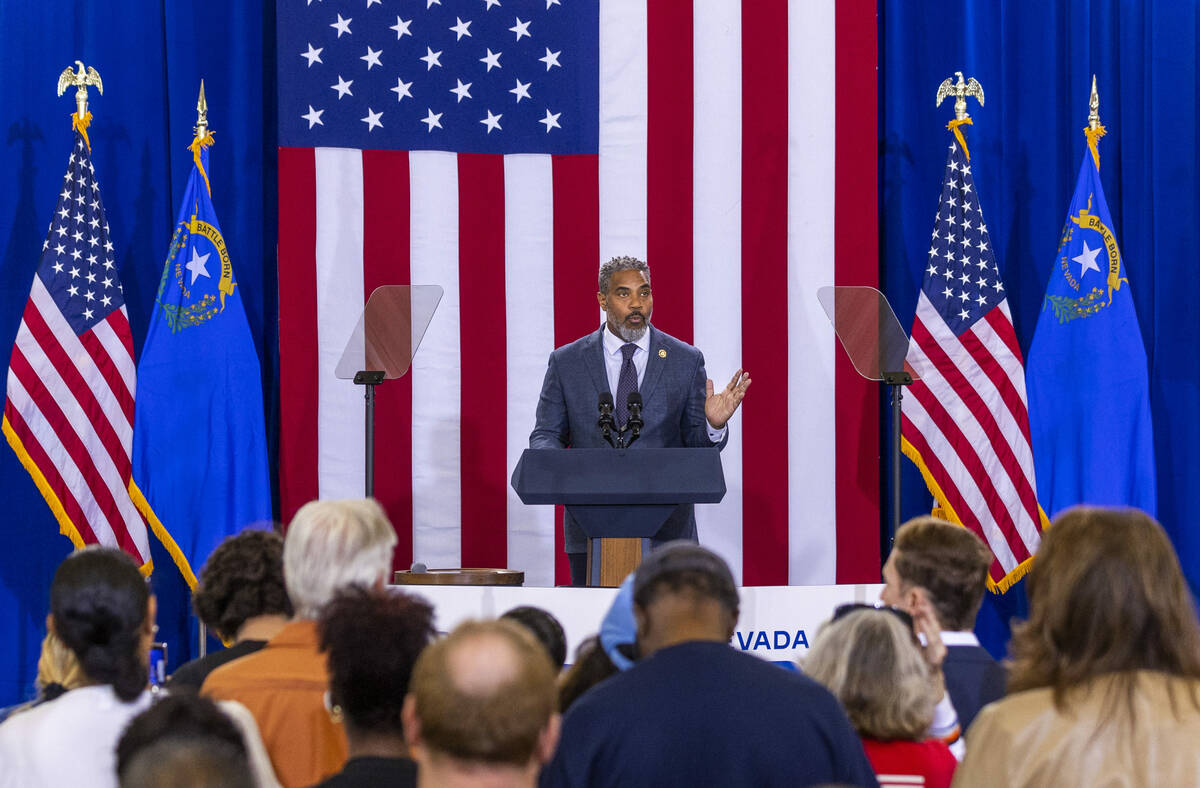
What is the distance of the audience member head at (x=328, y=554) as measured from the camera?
93.2 inches

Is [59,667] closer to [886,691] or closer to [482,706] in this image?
[482,706]

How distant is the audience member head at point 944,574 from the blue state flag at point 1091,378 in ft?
11.9

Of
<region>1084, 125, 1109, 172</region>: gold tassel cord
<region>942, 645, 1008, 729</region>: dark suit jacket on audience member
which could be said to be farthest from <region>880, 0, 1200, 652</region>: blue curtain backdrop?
<region>942, 645, 1008, 729</region>: dark suit jacket on audience member

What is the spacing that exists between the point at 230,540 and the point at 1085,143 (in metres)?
5.28

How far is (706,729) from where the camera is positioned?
1975 mm

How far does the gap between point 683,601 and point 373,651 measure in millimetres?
493

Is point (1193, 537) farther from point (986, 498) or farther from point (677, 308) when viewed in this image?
point (677, 308)

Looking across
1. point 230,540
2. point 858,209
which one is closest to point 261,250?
point 858,209

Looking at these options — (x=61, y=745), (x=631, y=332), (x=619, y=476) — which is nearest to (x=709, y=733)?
(x=61, y=745)

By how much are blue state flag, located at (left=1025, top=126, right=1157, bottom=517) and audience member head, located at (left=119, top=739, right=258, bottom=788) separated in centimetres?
540

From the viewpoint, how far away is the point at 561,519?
6430 mm

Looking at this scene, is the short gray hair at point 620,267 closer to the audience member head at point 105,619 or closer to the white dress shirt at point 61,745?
the audience member head at point 105,619

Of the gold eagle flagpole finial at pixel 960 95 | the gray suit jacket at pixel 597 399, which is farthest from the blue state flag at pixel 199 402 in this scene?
the gold eagle flagpole finial at pixel 960 95

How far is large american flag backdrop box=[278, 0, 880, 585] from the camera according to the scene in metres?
6.38
